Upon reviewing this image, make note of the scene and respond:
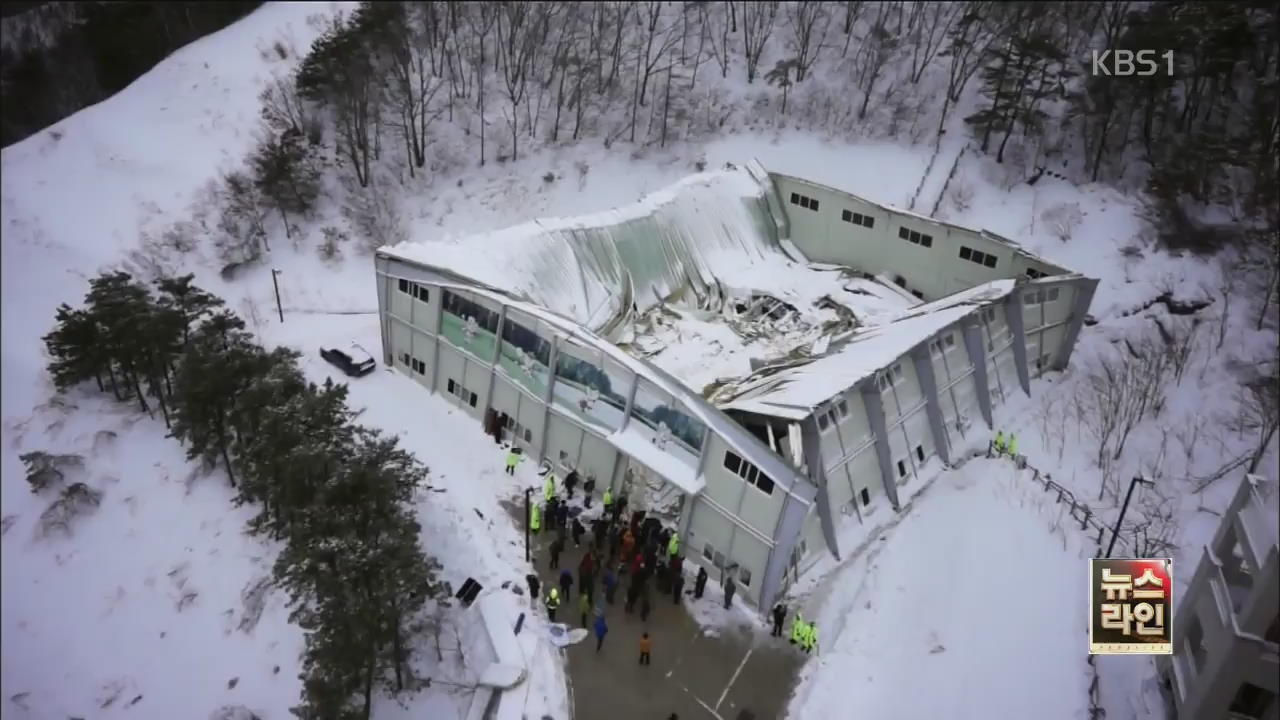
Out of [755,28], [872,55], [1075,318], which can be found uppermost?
[755,28]

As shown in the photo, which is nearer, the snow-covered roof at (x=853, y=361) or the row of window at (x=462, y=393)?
the snow-covered roof at (x=853, y=361)

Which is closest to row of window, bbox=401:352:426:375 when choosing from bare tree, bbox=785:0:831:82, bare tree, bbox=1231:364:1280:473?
bare tree, bbox=1231:364:1280:473

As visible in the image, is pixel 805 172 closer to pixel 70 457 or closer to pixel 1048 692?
pixel 1048 692

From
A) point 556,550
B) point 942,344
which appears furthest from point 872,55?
point 556,550

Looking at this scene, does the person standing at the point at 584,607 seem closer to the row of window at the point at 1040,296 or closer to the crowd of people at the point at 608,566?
the crowd of people at the point at 608,566

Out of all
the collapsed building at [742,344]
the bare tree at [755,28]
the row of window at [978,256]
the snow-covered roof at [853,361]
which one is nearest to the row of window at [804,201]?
the collapsed building at [742,344]

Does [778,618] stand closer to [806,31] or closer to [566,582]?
[566,582]
